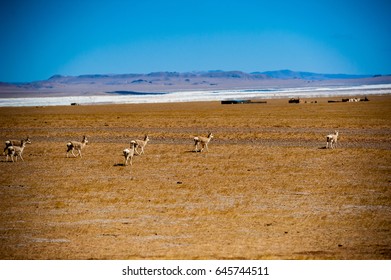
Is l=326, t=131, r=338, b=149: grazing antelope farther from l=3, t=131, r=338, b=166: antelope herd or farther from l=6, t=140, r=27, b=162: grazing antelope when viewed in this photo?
l=6, t=140, r=27, b=162: grazing antelope

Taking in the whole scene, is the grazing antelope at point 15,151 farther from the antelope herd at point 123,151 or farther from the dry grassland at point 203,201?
the dry grassland at point 203,201

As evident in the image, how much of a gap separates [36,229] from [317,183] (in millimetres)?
9382

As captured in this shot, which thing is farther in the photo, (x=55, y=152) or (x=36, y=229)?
(x=55, y=152)

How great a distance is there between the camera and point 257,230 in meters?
13.0

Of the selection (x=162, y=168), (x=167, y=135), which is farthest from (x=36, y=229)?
(x=167, y=135)

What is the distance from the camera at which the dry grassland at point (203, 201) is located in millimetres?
11750

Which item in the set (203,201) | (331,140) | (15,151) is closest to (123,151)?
(15,151)

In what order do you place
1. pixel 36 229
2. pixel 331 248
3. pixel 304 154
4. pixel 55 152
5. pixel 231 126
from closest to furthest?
1. pixel 331 248
2. pixel 36 229
3. pixel 304 154
4. pixel 55 152
5. pixel 231 126

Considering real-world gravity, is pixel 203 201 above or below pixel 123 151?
below

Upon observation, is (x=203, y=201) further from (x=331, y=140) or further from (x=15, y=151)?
(x=331, y=140)

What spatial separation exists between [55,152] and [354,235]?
18.8 m

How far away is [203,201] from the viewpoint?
16.3 meters

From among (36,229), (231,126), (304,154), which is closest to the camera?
(36,229)

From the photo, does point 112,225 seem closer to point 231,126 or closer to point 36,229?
point 36,229
